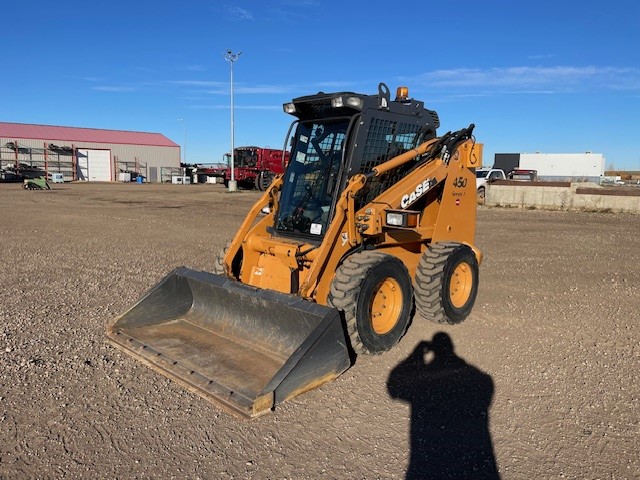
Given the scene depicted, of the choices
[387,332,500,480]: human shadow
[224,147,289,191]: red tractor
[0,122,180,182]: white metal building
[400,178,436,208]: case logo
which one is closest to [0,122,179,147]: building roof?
[0,122,180,182]: white metal building

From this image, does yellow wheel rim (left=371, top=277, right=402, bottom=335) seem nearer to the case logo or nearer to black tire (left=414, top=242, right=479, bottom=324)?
black tire (left=414, top=242, right=479, bottom=324)

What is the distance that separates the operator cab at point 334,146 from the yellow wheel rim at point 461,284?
140 centimetres

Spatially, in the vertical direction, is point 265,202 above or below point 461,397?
above

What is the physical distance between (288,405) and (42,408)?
185cm

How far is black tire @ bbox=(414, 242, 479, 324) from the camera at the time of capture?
5.69 meters

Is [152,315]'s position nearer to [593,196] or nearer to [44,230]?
[44,230]

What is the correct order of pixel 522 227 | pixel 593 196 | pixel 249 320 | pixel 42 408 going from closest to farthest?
pixel 42 408 < pixel 249 320 < pixel 522 227 < pixel 593 196

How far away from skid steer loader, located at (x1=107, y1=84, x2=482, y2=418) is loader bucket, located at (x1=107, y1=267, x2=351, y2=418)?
1cm

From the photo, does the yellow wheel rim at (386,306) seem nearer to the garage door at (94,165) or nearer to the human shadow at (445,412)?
the human shadow at (445,412)

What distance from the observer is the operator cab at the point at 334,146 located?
527 cm

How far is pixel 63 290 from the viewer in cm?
718

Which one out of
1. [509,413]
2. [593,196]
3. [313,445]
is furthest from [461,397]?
[593,196]

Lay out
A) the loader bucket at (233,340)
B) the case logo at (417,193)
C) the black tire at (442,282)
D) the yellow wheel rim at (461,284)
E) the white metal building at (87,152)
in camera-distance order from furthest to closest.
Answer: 1. the white metal building at (87,152)
2. the yellow wheel rim at (461,284)
3. the black tire at (442,282)
4. the case logo at (417,193)
5. the loader bucket at (233,340)

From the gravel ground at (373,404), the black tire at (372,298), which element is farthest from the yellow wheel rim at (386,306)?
the gravel ground at (373,404)
